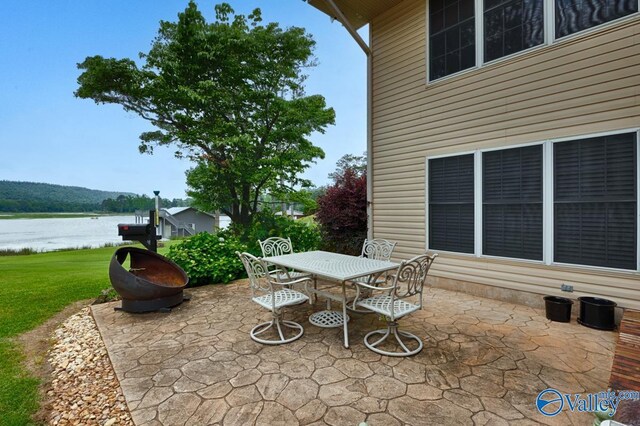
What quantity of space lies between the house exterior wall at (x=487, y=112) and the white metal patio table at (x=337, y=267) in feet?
7.38

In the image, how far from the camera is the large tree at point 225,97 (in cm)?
726

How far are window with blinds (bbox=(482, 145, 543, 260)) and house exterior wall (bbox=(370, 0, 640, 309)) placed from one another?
7.0 inches

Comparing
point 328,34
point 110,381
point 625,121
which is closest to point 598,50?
point 625,121

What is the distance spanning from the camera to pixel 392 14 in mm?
5680

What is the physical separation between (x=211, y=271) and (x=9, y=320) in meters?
2.71

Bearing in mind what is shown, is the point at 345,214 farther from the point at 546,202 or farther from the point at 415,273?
the point at 415,273

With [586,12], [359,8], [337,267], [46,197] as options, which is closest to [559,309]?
[337,267]

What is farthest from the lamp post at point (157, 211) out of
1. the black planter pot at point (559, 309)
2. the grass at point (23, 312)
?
the black planter pot at point (559, 309)

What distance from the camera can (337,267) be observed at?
3285mm

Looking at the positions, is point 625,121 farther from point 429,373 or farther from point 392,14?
point 392,14

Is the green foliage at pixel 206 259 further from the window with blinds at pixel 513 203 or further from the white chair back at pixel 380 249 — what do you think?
the window with blinds at pixel 513 203

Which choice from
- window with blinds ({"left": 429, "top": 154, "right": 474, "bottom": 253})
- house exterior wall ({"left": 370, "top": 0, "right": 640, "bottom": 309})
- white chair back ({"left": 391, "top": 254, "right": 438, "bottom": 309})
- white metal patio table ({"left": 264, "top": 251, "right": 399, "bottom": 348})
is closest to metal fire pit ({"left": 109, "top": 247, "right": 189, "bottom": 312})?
white metal patio table ({"left": 264, "top": 251, "right": 399, "bottom": 348})

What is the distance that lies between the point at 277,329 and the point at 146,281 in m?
2.00

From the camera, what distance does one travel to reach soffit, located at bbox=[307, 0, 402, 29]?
18.4ft
